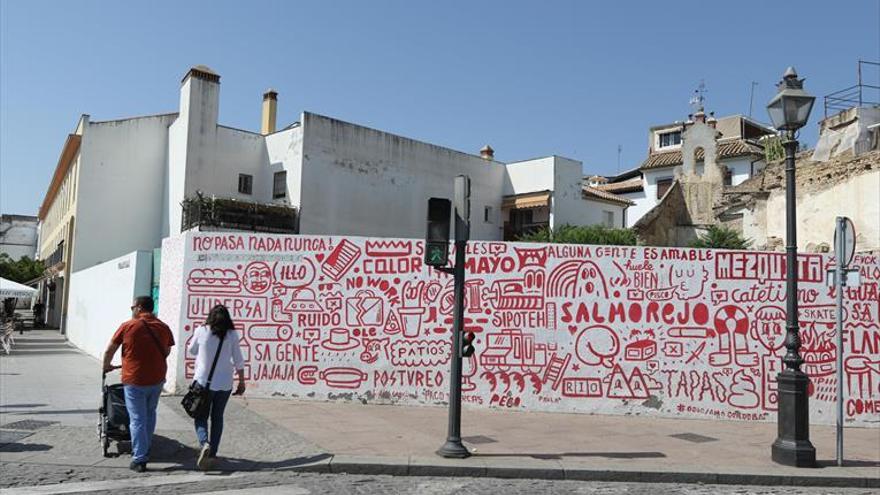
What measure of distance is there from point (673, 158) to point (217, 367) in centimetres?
4744

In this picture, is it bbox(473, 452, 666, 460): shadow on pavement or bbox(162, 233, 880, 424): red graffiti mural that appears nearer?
bbox(473, 452, 666, 460): shadow on pavement

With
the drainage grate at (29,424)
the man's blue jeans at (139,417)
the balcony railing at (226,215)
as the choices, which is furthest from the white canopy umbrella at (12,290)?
the man's blue jeans at (139,417)

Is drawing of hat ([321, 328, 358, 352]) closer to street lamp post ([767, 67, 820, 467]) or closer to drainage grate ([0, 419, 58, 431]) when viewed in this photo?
drainage grate ([0, 419, 58, 431])

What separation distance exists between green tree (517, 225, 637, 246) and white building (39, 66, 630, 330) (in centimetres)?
518

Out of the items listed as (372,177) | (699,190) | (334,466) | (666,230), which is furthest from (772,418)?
(699,190)

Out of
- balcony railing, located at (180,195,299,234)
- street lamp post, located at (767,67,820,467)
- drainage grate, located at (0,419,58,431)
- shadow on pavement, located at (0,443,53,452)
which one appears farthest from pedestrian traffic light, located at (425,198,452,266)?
balcony railing, located at (180,195,299,234)

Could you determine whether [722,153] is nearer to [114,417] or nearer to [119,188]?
[119,188]

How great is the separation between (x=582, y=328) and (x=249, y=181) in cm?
2055

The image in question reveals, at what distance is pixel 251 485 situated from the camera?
6305 mm

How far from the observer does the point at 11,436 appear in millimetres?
7875

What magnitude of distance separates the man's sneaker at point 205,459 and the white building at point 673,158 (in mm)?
42378

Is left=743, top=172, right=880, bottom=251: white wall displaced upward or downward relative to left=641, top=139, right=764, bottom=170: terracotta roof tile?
downward

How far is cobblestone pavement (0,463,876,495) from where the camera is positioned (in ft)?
20.1

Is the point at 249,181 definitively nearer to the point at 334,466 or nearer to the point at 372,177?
the point at 372,177
